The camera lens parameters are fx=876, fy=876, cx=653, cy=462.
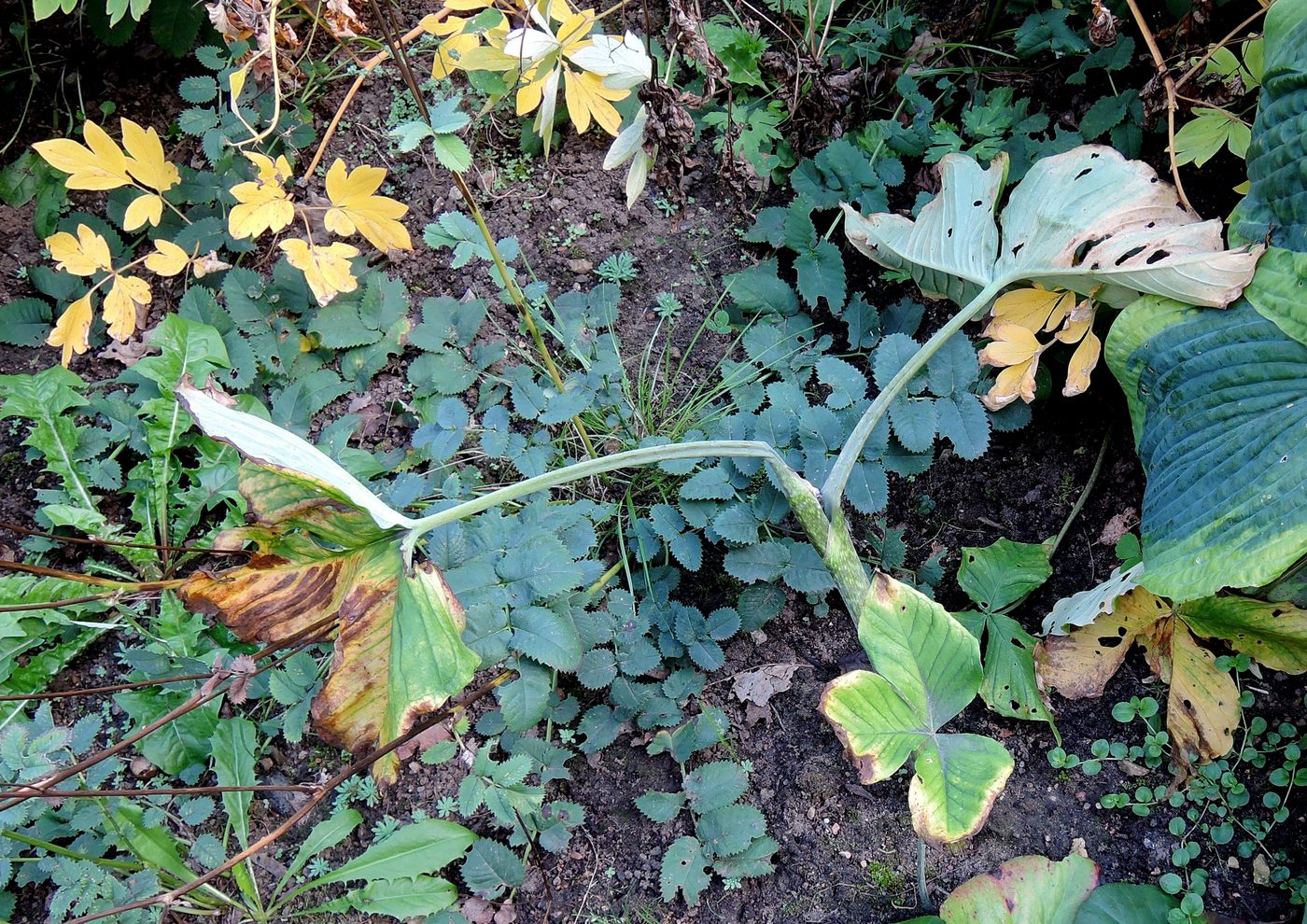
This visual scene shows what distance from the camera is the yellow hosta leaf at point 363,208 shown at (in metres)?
1.58

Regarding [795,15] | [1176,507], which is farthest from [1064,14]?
[1176,507]

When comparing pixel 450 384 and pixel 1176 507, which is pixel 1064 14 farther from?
pixel 450 384

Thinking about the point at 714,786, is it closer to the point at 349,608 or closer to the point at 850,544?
the point at 850,544

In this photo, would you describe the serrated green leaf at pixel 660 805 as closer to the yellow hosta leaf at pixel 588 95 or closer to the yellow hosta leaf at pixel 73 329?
the yellow hosta leaf at pixel 588 95

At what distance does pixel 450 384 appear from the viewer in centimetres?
194

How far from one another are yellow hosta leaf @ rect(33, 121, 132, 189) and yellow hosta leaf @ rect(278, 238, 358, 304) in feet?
1.28

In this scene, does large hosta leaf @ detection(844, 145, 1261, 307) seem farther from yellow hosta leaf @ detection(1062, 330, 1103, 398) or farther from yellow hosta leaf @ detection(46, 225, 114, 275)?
yellow hosta leaf @ detection(46, 225, 114, 275)

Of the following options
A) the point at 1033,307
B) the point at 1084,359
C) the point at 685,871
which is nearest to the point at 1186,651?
the point at 1084,359

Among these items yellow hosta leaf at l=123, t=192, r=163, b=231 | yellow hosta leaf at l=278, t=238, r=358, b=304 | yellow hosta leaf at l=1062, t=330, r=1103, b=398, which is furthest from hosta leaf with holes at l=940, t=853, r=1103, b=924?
yellow hosta leaf at l=123, t=192, r=163, b=231

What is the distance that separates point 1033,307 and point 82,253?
187 cm

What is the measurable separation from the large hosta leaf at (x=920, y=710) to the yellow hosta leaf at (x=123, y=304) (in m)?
1.51

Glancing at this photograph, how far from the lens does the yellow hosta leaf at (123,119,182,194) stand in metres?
1.76

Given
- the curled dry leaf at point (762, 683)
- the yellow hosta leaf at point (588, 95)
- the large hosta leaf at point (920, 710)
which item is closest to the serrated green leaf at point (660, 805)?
the curled dry leaf at point (762, 683)

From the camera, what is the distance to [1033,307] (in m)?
1.62
